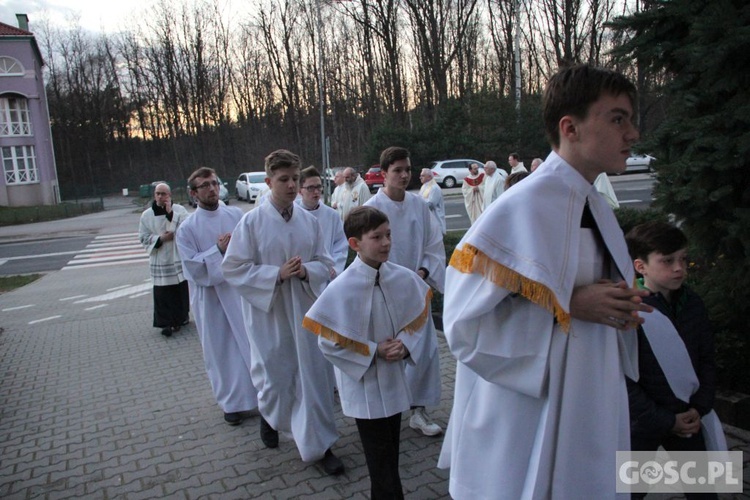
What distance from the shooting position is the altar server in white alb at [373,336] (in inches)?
131

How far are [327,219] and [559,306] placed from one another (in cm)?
396

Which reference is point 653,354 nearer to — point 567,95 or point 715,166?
point 567,95

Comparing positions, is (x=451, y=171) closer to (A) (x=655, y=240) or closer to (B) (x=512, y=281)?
(A) (x=655, y=240)

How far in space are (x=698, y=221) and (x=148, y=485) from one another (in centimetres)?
436

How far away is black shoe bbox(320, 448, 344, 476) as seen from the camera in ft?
13.2

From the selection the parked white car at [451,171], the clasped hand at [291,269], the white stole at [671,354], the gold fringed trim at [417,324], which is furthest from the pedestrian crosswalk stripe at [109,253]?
the parked white car at [451,171]

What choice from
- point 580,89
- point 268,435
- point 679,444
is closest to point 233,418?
point 268,435

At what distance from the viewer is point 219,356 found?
17.3 feet

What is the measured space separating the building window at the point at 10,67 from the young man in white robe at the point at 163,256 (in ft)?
142

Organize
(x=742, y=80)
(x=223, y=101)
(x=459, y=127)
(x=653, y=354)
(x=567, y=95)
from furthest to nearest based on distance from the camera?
(x=223, y=101) < (x=459, y=127) < (x=742, y=80) < (x=653, y=354) < (x=567, y=95)

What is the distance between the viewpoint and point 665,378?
2695 mm

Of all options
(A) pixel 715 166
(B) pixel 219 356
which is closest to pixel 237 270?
(B) pixel 219 356

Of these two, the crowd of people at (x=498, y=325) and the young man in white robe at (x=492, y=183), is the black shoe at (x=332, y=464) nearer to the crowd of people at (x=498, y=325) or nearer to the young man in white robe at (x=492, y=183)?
the crowd of people at (x=498, y=325)

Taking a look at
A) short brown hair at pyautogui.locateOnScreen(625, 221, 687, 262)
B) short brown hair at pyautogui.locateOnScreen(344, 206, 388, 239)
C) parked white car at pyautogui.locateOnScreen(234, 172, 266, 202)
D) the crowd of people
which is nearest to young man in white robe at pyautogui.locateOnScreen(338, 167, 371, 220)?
the crowd of people
